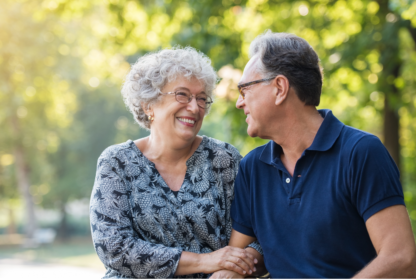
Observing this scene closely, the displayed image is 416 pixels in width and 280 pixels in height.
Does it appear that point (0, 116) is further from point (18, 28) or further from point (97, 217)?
point (97, 217)

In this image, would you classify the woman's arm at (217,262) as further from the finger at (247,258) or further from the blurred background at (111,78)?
the blurred background at (111,78)

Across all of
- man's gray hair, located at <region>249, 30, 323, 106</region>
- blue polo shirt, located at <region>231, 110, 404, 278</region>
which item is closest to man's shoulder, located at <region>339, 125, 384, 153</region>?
blue polo shirt, located at <region>231, 110, 404, 278</region>

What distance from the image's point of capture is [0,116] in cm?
2058

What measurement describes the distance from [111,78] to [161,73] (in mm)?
7664

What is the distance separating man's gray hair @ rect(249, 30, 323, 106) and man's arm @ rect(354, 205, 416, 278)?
0.73 metres

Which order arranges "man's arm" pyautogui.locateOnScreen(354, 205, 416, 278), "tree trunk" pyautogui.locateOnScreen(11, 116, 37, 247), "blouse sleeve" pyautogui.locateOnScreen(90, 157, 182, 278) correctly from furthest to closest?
"tree trunk" pyautogui.locateOnScreen(11, 116, 37, 247)
"blouse sleeve" pyautogui.locateOnScreen(90, 157, 182, 278)
"man's arm" pyautogui.locateOnScreen(354, 205, 416, 278)

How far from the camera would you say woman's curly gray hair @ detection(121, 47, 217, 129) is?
2.79m

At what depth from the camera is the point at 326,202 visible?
2104mm

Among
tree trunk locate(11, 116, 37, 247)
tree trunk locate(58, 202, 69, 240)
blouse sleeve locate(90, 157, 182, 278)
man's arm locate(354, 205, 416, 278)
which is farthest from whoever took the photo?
tree trunk locate(58, 202, 69, 240)

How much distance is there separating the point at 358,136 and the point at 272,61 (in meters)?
0.60

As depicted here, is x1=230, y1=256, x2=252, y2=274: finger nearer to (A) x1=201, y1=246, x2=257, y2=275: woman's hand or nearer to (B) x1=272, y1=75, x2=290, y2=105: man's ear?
(A) x1=201, y1=246, x2=257, y2=275: woman's hand

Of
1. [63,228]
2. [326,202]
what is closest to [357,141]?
[326,202]

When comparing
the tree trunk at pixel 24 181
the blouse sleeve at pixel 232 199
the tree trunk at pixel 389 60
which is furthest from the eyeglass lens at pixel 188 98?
the tree trunk at pixel 24 181

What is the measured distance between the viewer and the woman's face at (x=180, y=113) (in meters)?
2.77
